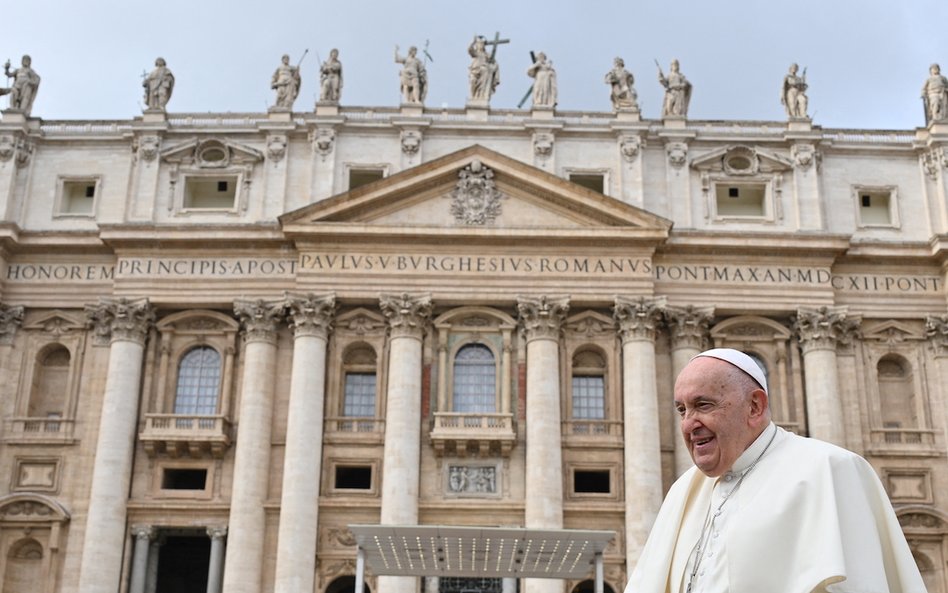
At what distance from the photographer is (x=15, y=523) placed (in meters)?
30.2

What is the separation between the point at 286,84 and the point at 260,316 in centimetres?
736

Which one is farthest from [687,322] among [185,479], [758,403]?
[758,403]

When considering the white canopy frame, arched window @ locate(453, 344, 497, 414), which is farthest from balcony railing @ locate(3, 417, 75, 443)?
the white canopy frame

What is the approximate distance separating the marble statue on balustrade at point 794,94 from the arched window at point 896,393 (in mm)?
7548

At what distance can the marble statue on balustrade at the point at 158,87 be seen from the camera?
3412 centimetres

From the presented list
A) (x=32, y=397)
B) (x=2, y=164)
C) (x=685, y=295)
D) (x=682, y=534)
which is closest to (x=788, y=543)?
(x=682, y=534)

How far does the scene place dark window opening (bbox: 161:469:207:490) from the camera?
30.8 meters

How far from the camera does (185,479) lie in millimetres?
31047

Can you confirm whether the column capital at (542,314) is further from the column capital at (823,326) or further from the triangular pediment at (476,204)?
the column capital at (823,326)

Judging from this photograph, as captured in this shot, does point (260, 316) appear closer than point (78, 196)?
Yes

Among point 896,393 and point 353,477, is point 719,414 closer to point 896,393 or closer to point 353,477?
point 353,477

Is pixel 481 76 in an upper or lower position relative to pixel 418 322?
upper

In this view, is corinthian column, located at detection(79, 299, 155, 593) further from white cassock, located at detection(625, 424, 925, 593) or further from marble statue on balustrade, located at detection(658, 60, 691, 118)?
white cassock, located at detection(625, 424, 925, 593)

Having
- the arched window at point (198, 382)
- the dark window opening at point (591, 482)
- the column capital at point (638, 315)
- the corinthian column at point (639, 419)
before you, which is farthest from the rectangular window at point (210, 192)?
the dark window opening at point (591, 482)
